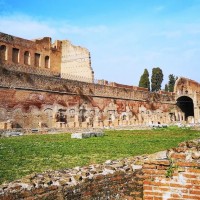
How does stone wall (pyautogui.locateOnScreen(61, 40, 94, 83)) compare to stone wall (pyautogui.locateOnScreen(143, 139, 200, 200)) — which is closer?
stone wall (pyautogui.locateOnScreen(143, 139, 200, 200))

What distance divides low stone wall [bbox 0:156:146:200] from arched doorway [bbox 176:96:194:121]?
35.4 m

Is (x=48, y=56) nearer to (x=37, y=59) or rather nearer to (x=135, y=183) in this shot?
(x=37, y=59)

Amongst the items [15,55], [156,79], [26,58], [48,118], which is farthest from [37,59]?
[156,79]

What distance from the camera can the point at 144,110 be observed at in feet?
110

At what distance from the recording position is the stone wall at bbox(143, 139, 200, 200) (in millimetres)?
3232

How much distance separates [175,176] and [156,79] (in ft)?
170

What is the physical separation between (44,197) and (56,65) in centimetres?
3844

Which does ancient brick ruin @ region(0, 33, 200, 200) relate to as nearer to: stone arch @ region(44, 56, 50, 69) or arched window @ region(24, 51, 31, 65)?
arched window @ region(24, 51, 31, 65)

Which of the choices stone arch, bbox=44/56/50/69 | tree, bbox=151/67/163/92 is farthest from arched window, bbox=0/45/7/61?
tree, bbox=151/67/163/92

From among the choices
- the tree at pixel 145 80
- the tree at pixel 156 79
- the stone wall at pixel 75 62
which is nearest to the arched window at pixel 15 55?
the stone wall at pixel 75 62

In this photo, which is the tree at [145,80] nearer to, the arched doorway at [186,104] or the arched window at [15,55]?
the arched doorway at [186,104]

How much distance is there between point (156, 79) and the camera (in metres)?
54.0

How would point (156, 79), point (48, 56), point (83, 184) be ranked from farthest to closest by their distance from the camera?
point (156, 79)
point (48, 56)
point (83, 184)

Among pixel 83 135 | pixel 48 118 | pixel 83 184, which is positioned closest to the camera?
pixel 83 184
